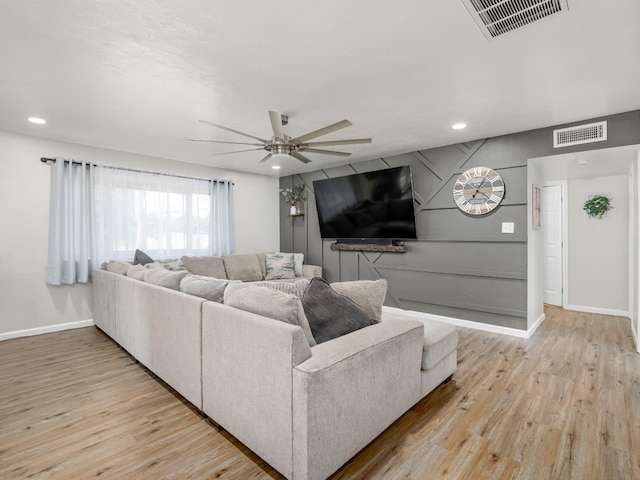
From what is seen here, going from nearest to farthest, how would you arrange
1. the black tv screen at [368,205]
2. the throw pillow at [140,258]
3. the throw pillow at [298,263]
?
the throw pillow at [140,258]
the black tv screen at [368,205]
the throw pillow at [298,263]

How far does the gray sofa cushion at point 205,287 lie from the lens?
2117 millimetres

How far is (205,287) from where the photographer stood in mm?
2203

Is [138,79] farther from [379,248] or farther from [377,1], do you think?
[379,248]

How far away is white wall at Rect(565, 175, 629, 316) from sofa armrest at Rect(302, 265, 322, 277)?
3.90 m

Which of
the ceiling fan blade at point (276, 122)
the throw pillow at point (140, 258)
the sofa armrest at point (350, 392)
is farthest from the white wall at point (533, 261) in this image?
the throw pillow at point (140, 258)

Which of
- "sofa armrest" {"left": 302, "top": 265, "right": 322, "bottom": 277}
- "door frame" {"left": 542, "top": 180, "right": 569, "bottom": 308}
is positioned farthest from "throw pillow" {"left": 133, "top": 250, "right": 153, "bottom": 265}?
"door frame" {"left": 542, "top": 180, "right": 569, "bottom": 308}

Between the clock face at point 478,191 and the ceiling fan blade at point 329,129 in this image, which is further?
the clock face at point 478,191

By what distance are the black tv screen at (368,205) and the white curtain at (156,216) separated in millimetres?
1698

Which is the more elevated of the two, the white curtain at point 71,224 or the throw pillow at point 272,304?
the white curtain at point 71,224

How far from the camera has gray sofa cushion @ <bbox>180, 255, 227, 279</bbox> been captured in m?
4.69

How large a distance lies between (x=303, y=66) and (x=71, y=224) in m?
3.58

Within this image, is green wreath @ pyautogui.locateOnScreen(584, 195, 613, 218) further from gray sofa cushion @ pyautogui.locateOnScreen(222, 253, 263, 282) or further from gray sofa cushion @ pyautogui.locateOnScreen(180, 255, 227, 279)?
gray sofa cushion @ pyautogui.locateOnScreen(180, 255, 227, 279)

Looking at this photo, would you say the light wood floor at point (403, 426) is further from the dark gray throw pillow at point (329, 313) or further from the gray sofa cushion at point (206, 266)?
the gray sofa cushion at point (206, 266)

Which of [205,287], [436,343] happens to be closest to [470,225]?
[436,343]
